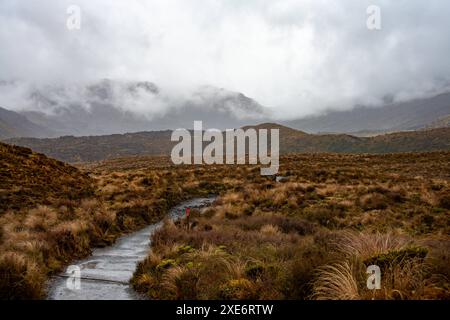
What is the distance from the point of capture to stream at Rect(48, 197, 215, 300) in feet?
30.3

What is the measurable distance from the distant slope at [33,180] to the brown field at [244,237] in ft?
0.39

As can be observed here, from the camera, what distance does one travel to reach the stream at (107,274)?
9.23m

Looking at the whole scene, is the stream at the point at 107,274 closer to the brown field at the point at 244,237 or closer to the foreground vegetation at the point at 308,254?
the brown field at the point at 244,237

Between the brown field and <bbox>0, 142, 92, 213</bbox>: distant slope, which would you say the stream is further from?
<bbox>0, 142, 92, 213</bbox>: distant slope

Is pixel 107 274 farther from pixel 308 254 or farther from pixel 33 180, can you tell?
pixel 33 180

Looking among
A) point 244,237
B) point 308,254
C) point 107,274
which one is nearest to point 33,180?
point 107,274

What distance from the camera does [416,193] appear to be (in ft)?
76.4

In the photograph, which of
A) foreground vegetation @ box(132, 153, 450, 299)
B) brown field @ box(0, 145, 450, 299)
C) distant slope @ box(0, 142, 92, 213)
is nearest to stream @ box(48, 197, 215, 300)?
brown field @ box(0, 145, 450, 299)

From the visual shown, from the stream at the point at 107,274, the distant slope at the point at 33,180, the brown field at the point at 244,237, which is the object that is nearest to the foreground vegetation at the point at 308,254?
the brown field at the point at 244,237

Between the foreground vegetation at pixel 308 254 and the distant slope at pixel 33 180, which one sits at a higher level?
the distant slope at pixel 33 180

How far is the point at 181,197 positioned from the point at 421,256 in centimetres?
2154

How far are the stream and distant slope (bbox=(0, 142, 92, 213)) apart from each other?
7300 millimetres

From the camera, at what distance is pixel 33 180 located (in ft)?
80.6
